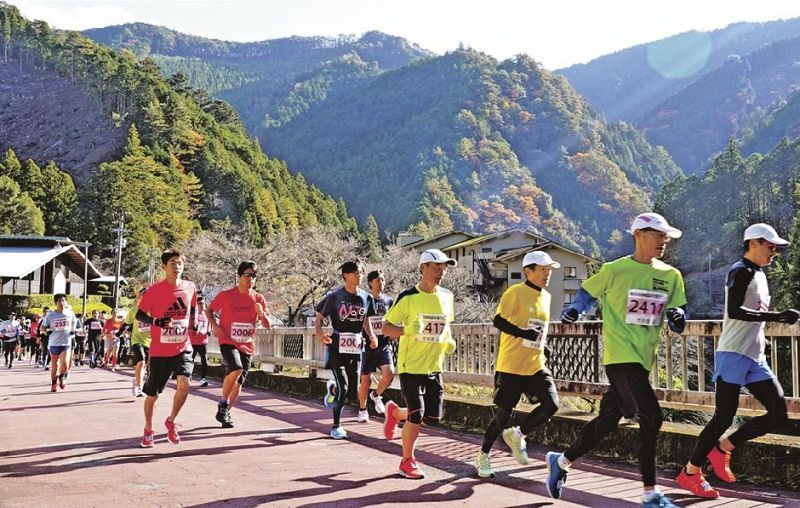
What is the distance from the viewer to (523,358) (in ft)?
23.1

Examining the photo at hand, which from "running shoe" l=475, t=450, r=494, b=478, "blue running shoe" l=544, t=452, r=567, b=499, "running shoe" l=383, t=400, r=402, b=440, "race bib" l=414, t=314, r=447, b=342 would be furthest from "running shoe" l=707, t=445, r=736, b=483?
"running shoe" l=383, t=400, r=402, b=440

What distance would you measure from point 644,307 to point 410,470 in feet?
7.55

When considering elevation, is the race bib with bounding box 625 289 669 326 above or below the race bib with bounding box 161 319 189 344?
above

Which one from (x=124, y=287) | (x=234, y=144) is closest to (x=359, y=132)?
(x=234, y=144)

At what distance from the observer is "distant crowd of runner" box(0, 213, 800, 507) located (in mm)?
5820

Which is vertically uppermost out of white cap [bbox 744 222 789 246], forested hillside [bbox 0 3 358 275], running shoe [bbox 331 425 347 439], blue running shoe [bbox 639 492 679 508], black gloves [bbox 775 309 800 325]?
forested hillside [bbox 0 3 358 275]

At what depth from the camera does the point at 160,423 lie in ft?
35.1

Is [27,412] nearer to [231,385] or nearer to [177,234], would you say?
[231,385]

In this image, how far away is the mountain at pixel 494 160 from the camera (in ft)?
495

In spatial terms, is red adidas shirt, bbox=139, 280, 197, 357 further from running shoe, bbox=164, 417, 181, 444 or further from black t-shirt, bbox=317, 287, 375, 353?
black t-shirt, bbox=317, 287, 375, 353

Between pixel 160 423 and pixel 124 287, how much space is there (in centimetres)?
7057

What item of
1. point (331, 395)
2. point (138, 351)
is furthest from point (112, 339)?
point (331, 395)

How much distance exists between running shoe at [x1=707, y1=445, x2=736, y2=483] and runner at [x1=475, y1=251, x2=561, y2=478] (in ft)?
4.07

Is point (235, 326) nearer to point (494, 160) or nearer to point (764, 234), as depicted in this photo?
point (764, 234)
